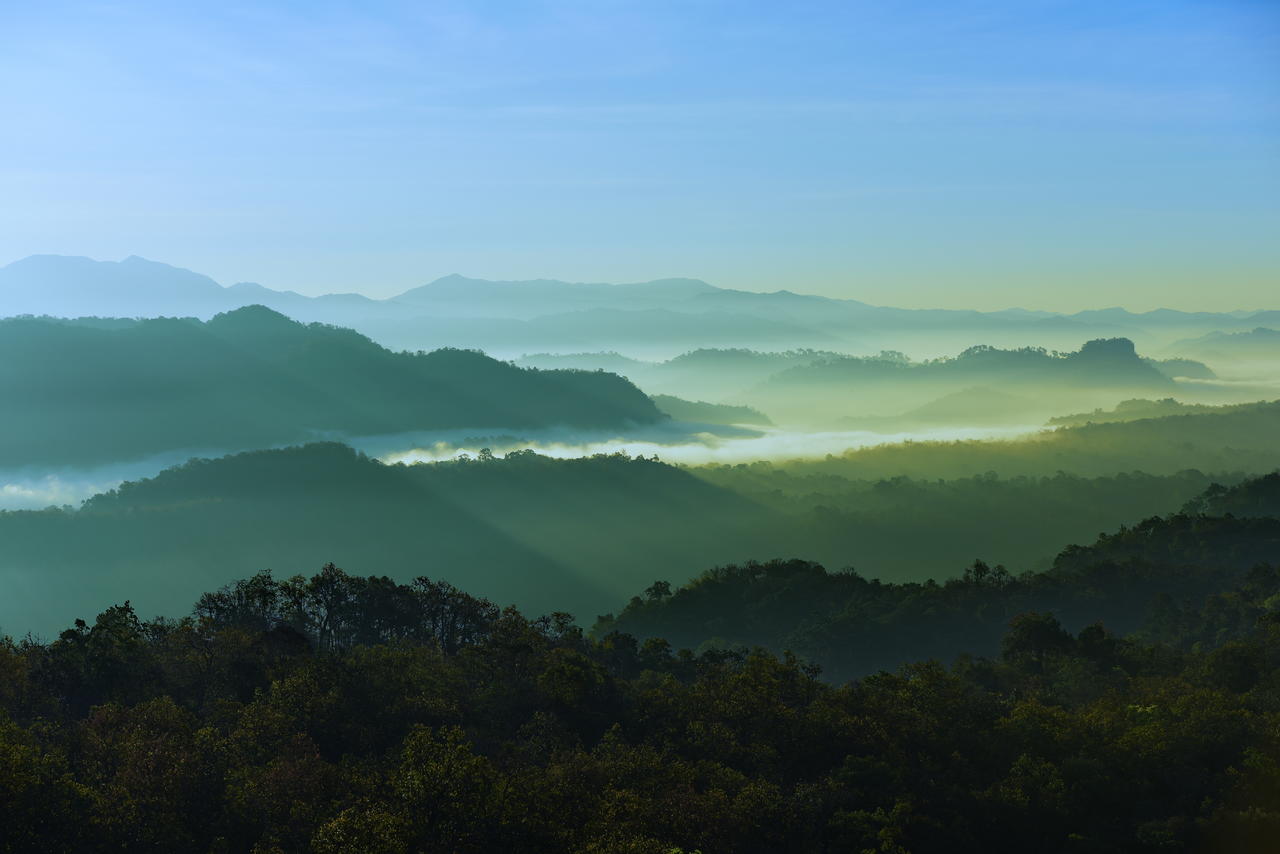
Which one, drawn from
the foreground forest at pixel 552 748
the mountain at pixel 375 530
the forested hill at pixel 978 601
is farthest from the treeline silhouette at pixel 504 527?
the foreground forest at pixel 552 748

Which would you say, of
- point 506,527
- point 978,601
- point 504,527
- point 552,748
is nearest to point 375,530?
point 504,527

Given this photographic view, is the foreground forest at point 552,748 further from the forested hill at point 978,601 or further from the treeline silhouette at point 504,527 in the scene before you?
the treeline silhouette at point 504,527

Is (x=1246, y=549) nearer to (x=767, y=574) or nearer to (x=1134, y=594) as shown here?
(x=1134, y=594)

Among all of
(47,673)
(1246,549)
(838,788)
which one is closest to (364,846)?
(838,788)

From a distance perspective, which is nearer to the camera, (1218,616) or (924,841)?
(924,841)

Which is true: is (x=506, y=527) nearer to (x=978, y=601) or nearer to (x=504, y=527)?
(x=504, y=527)
